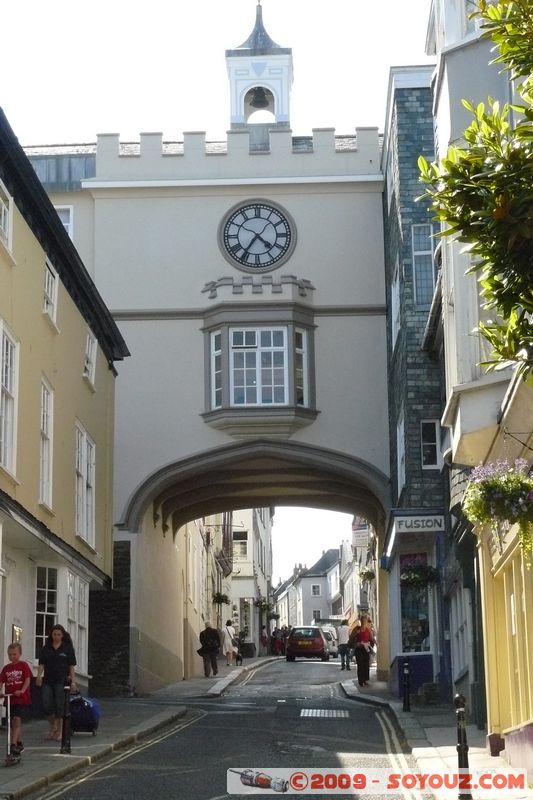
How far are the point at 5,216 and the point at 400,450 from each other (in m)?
11.6

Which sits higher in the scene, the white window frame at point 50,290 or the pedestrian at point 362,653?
the white window frame at point 50,290

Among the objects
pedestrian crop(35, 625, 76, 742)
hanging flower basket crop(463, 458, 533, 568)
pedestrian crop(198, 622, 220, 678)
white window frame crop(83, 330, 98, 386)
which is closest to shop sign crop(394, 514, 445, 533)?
white window frame crop(83, 330, 98, 386)

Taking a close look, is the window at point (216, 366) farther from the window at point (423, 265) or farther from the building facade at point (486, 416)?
the building facade at point (486, 416)

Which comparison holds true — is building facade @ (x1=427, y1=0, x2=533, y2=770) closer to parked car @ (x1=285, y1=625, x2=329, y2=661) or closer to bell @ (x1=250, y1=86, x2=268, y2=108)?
bell @ (x1=250, y1=86, x2=268, y2=108)

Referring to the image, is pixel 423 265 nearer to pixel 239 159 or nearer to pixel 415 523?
pixel 415 523

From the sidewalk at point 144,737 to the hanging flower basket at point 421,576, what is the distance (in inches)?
88.1

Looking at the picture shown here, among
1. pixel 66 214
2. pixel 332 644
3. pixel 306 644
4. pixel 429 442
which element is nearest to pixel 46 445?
pixel 429 442

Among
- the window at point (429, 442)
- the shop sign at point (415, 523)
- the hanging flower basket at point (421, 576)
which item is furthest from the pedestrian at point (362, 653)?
the shop sign at point (415, 523)

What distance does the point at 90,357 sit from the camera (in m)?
27.6

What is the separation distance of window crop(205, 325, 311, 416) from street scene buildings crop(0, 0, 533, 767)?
0.05 m

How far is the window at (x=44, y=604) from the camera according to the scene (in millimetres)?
22828

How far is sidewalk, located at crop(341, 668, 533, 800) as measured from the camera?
11977 mm

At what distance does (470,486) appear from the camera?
13.4 meters

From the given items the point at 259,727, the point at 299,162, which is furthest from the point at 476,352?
the point at 299,162
